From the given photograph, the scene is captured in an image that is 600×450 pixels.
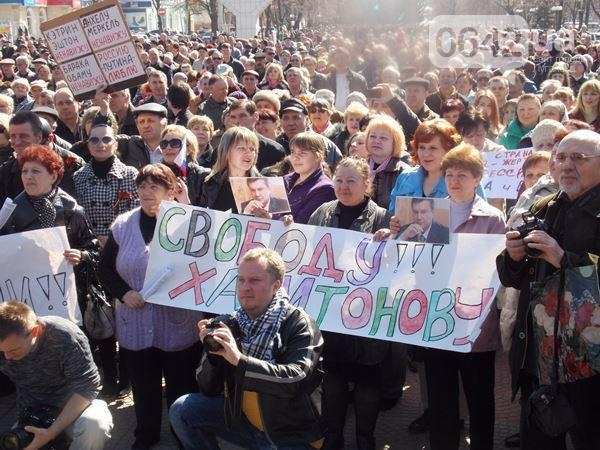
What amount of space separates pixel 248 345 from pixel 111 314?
172cm

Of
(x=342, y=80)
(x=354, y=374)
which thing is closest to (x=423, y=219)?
(x=354, y=374)

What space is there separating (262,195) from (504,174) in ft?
8.21

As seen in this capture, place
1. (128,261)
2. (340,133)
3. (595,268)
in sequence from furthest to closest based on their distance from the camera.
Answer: (340,133) → (128,261) → (595,268)

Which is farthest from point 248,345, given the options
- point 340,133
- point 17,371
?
point 340,133

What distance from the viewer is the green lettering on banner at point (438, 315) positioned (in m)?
4.51

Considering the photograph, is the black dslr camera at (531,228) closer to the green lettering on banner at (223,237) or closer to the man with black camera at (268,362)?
the man with black camera at (268,362)

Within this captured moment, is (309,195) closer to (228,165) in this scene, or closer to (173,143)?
(228,165)

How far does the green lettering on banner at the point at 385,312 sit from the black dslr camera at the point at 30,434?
1.77 m

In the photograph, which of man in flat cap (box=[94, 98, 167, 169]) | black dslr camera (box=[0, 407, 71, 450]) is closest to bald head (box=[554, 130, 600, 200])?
black dslr camera (box=[0, 407, 71, 450])

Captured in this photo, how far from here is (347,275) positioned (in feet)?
16.0

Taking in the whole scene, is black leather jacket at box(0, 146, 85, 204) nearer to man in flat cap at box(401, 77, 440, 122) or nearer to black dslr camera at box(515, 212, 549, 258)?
black dslr camera at box(515, 212, 549, 258)

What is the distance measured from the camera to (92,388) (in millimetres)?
4461

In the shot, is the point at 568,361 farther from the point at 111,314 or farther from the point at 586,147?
the point at 111,314

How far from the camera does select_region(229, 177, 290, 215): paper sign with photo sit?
17.0 ft
